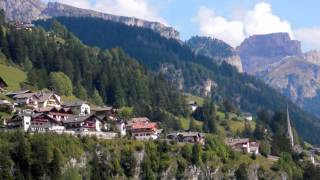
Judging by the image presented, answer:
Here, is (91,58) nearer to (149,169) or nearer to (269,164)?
(269,164)

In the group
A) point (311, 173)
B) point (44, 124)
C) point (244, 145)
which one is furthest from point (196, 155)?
point (311, 173)

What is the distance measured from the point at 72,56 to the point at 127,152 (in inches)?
3154

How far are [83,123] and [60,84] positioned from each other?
39.1 meters

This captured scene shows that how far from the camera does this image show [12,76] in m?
156

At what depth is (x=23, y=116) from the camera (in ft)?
379

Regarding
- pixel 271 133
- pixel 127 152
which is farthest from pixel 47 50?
pixel 127 152

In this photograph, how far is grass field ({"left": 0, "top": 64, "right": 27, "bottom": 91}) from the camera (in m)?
151

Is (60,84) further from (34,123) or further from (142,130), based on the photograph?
(34,123)

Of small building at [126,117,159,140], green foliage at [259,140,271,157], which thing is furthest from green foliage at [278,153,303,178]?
small building at [126,117,159,140]

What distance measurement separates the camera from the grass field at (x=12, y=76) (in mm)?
150788

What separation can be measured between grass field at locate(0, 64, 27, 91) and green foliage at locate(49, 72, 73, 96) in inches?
237

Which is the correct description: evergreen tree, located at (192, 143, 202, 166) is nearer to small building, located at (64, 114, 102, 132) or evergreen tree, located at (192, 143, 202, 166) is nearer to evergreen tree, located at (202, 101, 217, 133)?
small building, located at (64, 114, 102, 132)

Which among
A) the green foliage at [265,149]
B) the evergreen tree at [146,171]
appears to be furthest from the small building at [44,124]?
the green foliage at [265,149]

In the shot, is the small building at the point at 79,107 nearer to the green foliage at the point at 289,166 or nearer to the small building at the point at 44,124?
the small building at the point at 44,124
